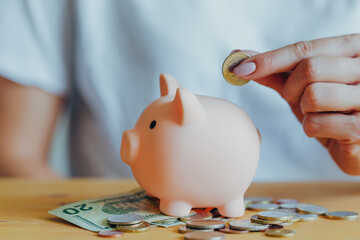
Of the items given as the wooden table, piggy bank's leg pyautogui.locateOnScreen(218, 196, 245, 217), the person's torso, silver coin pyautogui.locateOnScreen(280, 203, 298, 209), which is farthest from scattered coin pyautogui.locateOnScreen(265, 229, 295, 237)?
the person's torso

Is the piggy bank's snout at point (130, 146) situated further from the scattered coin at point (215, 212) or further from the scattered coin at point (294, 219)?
the scattered coin at point (294, 219)

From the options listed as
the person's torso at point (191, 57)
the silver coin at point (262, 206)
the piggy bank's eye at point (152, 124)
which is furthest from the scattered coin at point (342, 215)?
the person's torso at point (191, 57)

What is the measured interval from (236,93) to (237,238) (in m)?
1.24

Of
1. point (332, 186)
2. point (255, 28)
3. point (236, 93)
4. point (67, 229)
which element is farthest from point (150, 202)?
point (255, 28)

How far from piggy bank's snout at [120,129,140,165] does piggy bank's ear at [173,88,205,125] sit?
0.12 m

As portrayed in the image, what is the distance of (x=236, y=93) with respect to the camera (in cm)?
205

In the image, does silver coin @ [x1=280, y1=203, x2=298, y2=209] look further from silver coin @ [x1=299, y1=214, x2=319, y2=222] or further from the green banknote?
the green banknote

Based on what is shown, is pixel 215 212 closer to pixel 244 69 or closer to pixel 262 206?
pixel 262 206

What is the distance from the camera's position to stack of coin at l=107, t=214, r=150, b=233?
3.00 feet

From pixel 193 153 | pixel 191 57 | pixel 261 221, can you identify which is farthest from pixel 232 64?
pixel 191 57

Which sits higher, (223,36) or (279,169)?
(223,36)

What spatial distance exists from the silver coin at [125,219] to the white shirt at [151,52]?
1.16m

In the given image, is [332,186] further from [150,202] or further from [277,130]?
[150,202]

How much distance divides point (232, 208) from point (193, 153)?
7.3 inches
